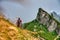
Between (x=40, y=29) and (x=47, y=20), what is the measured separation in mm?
128

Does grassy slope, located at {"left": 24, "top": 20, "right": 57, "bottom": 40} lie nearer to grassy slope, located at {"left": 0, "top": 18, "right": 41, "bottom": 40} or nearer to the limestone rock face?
the limestone rock face

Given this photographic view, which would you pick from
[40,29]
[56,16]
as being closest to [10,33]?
[40,29]

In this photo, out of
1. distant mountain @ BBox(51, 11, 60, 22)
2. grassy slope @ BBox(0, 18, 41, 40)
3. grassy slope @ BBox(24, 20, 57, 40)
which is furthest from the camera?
distant mountain @ BBox(51, 11, 60, 22)

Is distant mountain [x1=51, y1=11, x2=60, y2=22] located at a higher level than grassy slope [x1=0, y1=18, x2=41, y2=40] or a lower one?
higher

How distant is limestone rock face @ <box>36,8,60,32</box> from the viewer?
1960mm

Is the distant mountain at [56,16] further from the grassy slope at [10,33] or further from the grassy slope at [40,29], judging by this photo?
the grassy slope at [10,33]

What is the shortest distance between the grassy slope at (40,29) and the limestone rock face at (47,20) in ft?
0.12

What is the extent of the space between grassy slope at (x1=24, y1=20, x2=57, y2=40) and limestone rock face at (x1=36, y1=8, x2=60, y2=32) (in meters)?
0.04

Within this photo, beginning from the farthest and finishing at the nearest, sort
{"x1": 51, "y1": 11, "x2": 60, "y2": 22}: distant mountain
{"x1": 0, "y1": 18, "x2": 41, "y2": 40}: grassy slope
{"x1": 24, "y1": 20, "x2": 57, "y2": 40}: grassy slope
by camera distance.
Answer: {"x1": 51, "y1": 11, "x2": 60, "y2": 22}: distant mountain
{"x1": 24, "y1": 20, "x2": 57, "y2": 40}: grassy slope
{"x1": 0, "y1": 18, "x2": 41, "y2": 40}: grassy slope

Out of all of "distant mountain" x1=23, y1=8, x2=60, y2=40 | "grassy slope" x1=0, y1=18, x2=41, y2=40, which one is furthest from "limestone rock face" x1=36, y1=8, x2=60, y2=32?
"grassy slope" x1=0, y1=18, x2=41, y2=40

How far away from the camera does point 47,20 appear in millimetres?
1976

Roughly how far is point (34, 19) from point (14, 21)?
221mm

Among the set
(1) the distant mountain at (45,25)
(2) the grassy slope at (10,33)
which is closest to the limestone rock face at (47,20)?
(1) the distant mountain at (45,25)

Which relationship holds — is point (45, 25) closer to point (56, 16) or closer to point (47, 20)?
point (47, 20)
